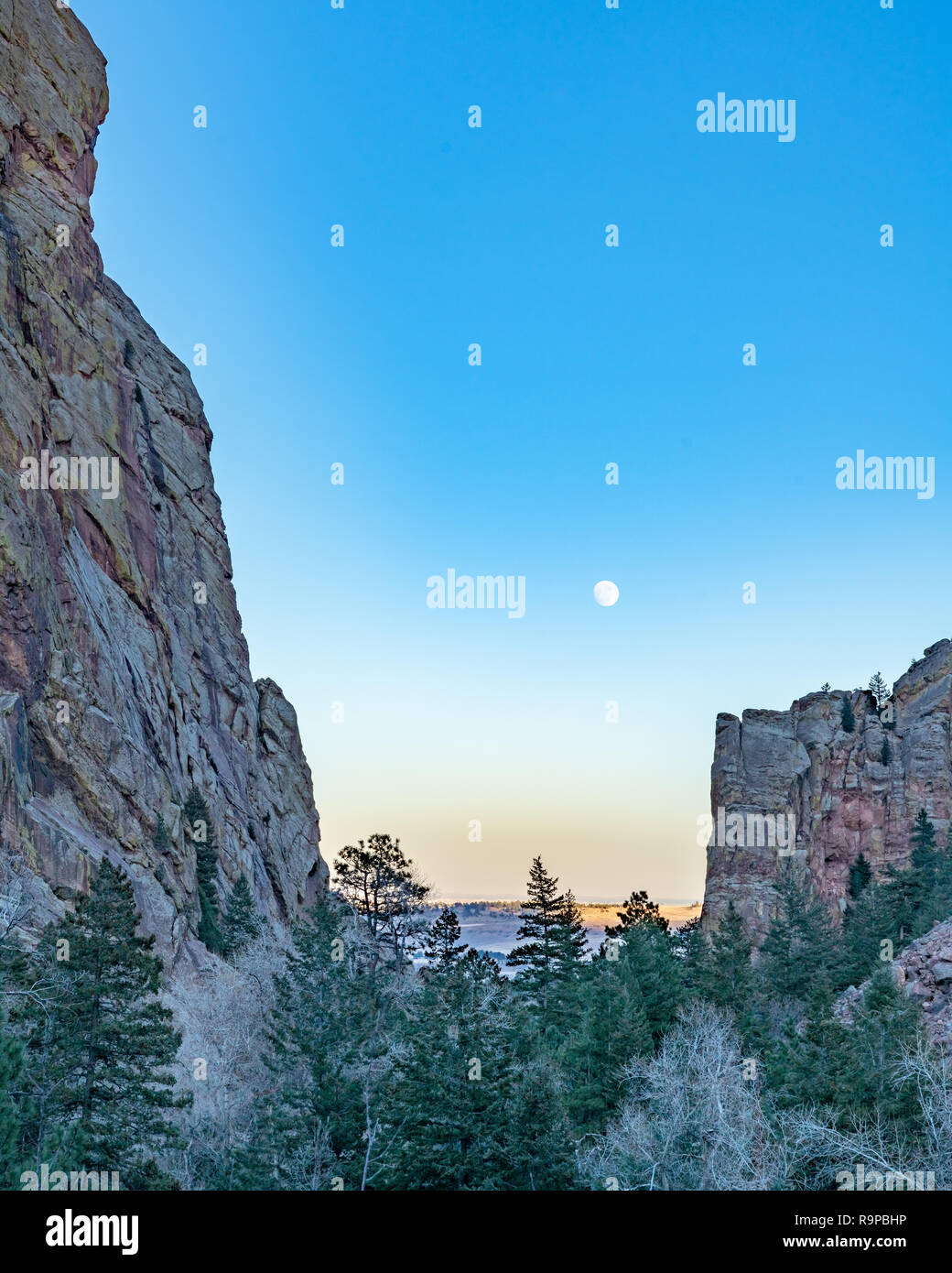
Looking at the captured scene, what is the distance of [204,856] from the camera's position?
173 feet

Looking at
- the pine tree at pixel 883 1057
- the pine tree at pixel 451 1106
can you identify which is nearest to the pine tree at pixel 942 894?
the pine tree at pixel 883 1057

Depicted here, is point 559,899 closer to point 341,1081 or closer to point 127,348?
Result: point 341,1081

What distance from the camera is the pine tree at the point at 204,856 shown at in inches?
1912

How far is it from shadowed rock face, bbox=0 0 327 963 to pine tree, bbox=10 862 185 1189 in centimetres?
1057

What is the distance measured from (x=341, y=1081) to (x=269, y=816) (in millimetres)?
46571

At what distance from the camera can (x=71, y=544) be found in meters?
45.6

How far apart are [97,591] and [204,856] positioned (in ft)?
54.8

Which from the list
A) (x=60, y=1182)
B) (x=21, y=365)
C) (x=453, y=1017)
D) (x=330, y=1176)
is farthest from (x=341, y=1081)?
(x=21, y=365)

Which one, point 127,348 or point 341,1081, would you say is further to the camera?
point 127,348

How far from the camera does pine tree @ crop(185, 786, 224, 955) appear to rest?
159ft

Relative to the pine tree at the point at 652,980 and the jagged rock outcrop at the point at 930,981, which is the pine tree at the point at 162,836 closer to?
the pine tree at the point at 652,980

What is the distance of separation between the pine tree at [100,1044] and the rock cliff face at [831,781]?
8172cm

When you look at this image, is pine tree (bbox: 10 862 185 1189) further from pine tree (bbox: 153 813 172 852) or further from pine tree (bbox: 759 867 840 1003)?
pine tree (bbox: 759 867 840 1003)

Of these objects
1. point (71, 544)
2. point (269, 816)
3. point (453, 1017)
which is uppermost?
point (71, 544)
